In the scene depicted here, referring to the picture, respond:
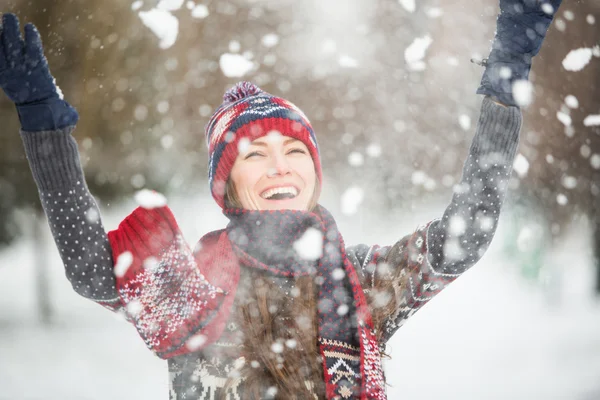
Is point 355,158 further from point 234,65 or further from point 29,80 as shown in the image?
point 29,80

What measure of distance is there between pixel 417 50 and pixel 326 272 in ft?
9.88

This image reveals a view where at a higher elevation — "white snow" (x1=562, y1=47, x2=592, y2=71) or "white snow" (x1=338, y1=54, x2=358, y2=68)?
"white snow" (x1=338, y1=54, x2=358, y2=68)

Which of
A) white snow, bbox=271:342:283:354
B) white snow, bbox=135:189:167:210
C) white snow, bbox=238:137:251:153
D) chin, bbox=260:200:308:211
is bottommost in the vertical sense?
white snow, bbox=271:342:283:354

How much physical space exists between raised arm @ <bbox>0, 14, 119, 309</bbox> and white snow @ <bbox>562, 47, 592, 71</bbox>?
3.84 metres

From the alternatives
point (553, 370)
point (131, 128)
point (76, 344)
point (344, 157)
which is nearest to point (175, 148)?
point (131, 128)

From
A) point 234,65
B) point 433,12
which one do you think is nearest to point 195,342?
point 234,65

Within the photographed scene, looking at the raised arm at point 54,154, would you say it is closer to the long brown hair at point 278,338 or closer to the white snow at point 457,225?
the long brown hair at point 278,338

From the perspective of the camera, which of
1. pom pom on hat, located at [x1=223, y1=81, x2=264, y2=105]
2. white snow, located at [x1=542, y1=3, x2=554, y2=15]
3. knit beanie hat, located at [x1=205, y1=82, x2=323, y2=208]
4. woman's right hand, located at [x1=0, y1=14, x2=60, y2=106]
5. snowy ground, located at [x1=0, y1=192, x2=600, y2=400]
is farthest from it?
snowy ground, located at [x1=0, y1=192, x2=600, y2=400]

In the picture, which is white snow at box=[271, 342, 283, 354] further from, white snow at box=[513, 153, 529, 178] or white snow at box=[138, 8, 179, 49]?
white snow at box=[513, 153, 529, 178]

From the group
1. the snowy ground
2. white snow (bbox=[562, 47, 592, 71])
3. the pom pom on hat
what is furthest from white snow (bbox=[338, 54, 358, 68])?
the pom pom on hat

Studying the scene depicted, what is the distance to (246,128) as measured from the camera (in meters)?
1.27

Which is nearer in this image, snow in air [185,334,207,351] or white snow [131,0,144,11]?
snow in air [185,334,207,351]

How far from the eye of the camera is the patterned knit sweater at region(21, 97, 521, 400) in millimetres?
960

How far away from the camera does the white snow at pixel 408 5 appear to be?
12.2 ft
